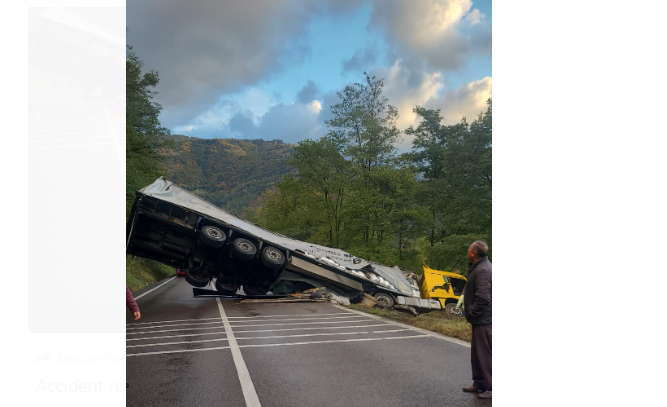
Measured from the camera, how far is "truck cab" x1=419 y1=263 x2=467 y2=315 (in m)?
15.1

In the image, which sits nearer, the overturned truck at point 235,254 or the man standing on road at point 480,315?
the man standing on road at point 480,315

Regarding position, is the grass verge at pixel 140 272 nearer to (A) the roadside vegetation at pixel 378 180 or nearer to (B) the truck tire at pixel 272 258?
(A) the roadside vegetation at pixel 378 180

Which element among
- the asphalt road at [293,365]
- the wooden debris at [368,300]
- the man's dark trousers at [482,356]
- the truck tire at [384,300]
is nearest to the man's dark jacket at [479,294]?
the man's dark trousers at [482,356]

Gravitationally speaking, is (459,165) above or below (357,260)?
above

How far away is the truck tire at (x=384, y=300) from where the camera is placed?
14430mm

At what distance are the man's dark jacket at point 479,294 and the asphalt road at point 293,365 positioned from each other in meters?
0.78

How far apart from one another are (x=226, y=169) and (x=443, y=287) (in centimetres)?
15178

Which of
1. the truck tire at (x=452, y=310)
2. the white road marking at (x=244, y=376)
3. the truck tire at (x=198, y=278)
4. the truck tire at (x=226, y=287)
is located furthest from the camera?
the truck tire at (x=226, y=287)

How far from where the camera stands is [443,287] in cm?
1519

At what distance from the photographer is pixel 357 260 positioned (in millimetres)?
15703
